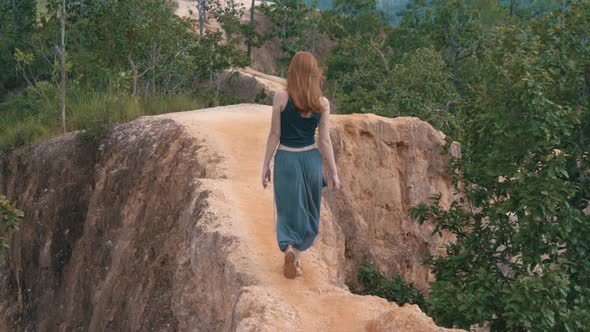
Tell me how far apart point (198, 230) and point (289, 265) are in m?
1.44

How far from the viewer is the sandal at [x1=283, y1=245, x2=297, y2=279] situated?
6.33 metres

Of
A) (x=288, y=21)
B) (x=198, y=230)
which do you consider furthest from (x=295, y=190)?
(x=288, y=21)

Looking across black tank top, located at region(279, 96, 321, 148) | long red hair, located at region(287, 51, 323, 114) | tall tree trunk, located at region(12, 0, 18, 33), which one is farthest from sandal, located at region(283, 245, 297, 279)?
tall tree trunk, located at region(12, 0, 18, 33)

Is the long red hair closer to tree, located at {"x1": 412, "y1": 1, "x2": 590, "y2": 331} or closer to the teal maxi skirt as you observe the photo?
the teal maxi skirt

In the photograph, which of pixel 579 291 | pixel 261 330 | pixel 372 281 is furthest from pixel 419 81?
pixel 261 330

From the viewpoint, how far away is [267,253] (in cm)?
680

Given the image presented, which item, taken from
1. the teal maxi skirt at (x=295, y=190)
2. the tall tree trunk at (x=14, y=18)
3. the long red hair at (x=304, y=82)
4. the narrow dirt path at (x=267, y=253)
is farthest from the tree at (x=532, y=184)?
the tall tree trunk at (x=14, y=18)

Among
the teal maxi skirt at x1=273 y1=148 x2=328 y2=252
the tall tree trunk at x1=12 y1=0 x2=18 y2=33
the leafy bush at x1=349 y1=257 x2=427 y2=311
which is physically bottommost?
the leafy bush at x1=349 y1=257 x2=427 y2=311

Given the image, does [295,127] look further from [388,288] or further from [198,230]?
[388,288]

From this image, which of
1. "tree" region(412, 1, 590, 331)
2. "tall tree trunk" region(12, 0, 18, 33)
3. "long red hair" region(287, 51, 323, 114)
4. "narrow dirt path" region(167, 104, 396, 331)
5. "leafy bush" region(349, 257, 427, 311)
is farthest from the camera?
"tall tree trunk" region(12, 0, 18, 33)

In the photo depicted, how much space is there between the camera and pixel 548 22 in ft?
29.6

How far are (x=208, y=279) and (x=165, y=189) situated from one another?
389 centimetres

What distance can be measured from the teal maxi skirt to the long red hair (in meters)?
0.47

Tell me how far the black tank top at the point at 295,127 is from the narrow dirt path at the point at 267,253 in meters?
1.14
